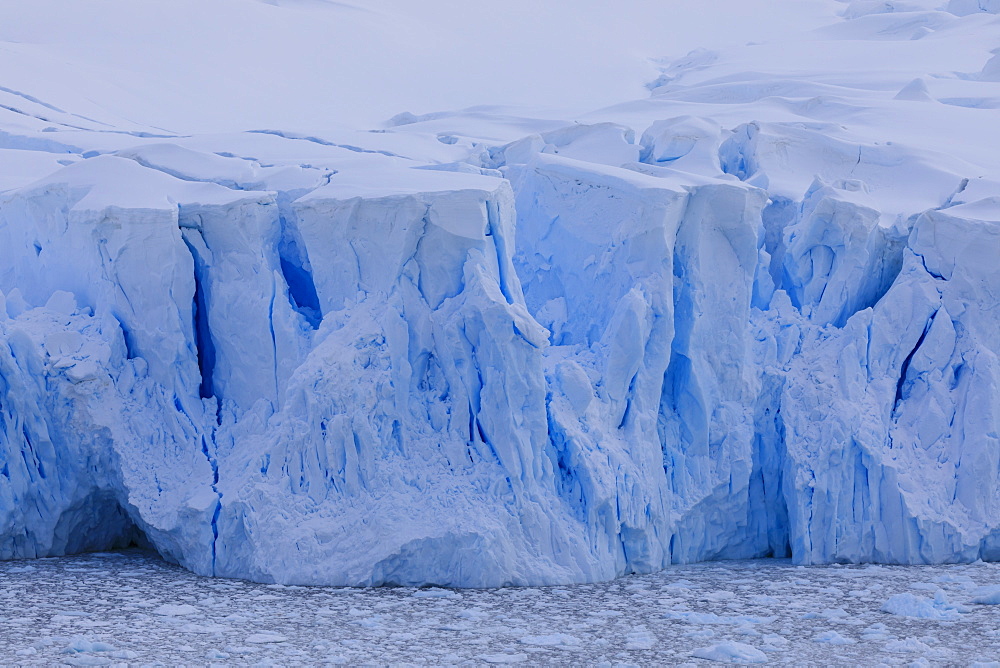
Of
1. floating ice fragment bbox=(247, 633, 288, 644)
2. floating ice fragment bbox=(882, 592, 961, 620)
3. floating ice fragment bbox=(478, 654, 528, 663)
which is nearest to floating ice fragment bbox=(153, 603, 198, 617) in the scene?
floating ice fragment bbox=(247, 633, 288, 644)

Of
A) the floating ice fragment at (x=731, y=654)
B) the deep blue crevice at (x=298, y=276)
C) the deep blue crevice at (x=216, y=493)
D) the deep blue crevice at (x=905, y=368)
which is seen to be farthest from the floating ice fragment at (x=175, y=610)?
the deep blue crevice at (x=905, y=368)

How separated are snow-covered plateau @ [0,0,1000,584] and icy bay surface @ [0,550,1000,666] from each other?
251 mm

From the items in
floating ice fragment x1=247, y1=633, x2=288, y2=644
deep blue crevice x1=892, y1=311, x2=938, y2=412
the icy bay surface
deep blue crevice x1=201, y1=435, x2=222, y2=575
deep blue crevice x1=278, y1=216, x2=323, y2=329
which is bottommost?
the icy bay surface

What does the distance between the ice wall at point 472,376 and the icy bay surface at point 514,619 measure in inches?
9.8

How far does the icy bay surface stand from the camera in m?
→ 4.49

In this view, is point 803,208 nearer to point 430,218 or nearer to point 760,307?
point 760,307

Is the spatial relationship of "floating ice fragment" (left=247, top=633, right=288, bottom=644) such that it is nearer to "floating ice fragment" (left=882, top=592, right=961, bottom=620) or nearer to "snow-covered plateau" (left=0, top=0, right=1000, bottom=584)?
"snow-covered plateau" (left=0, top=0, right=1000, bottom=584)

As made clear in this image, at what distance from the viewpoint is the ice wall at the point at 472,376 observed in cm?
568

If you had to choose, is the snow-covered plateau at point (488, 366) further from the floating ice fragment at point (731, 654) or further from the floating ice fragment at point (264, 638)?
the floating ice fragment at point (731, 654)

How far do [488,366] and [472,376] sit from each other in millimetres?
113

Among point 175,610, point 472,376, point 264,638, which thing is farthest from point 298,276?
point 264,638

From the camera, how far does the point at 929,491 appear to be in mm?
6031

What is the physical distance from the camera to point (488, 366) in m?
5.84

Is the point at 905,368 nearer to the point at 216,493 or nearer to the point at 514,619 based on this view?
the point at 514,619
